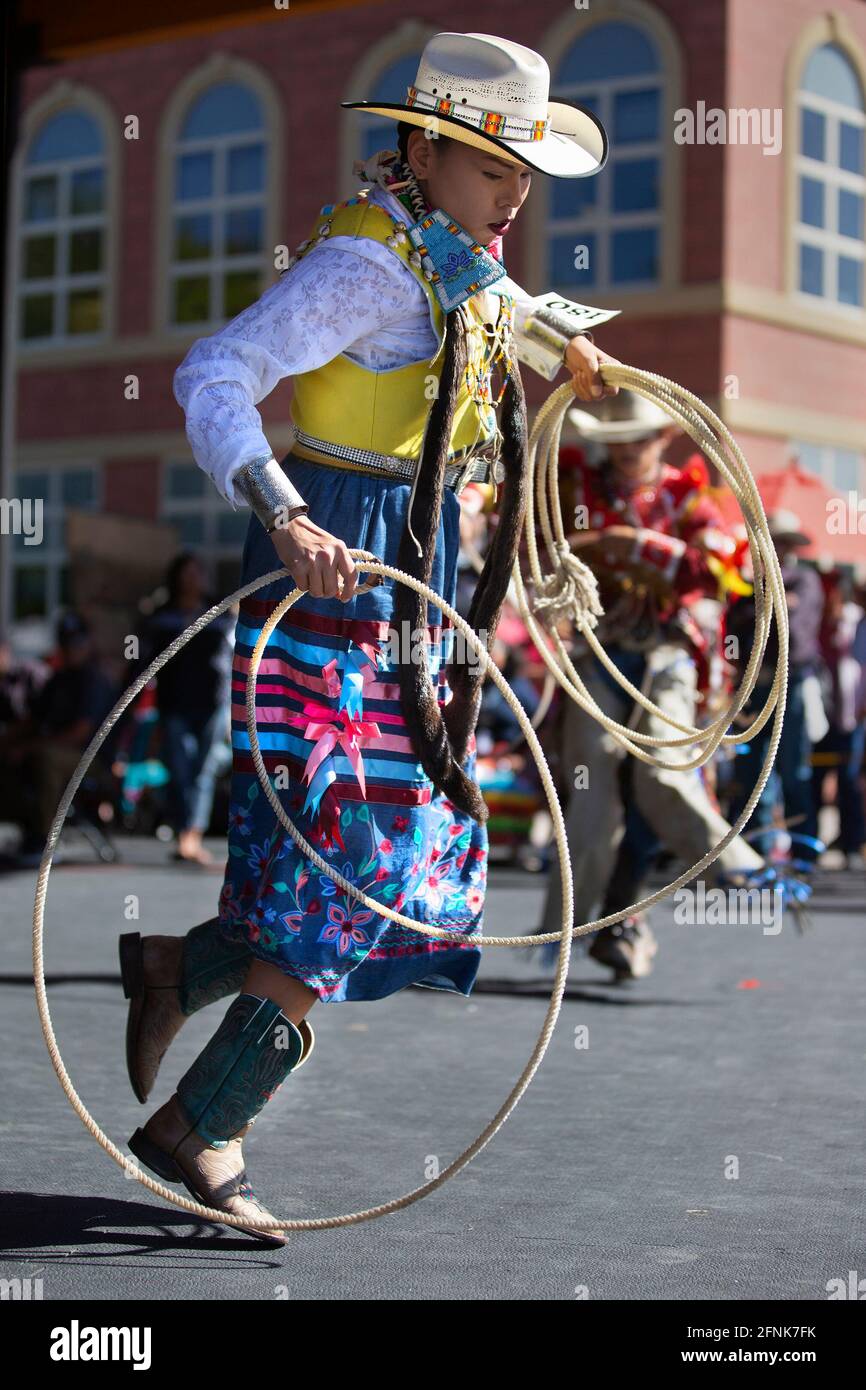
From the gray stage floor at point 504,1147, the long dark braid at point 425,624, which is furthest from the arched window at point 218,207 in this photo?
the long dark braid at point 425,624

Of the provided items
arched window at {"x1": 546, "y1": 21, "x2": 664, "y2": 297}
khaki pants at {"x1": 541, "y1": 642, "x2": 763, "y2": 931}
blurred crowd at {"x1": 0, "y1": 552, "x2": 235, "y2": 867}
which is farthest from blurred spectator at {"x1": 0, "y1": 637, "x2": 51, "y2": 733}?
arched window at {"x1": 546, "y1": 21, "x2": 664, "y2": 297}

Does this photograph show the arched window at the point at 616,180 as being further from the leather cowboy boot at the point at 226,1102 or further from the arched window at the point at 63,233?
the leather cowboy boot at the point at 226,1102

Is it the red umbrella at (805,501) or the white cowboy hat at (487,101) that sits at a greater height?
the red umbrella at (805,501)

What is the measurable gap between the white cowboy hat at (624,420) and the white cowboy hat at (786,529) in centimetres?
348

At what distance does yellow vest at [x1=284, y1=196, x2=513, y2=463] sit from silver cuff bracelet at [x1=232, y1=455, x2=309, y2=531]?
0.28 meters

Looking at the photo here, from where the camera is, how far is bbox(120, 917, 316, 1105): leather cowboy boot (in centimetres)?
368

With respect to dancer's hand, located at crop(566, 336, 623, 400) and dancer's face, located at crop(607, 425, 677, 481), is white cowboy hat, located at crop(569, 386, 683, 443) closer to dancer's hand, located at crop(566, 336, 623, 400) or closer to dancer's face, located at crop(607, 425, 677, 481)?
dancer's face, located at crop(607, 425, 677, 481)

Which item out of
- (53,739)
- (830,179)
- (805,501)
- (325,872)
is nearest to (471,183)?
(325,872)

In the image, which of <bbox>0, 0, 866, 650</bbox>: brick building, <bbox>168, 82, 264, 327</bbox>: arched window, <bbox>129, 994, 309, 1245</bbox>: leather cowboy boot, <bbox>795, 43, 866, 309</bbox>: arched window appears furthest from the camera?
<bbox>168, 82, 264, 327</bbox>: arched window

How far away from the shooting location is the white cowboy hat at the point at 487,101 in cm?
348

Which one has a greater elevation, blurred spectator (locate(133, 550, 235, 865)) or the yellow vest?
the yellow vest

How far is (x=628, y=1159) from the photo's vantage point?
13.5ft

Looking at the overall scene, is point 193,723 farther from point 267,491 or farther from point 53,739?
point 267,491

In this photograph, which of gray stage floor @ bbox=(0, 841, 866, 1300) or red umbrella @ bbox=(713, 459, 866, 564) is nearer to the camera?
gray stage floor @ bbox=(0, 841, 866, 1300)
